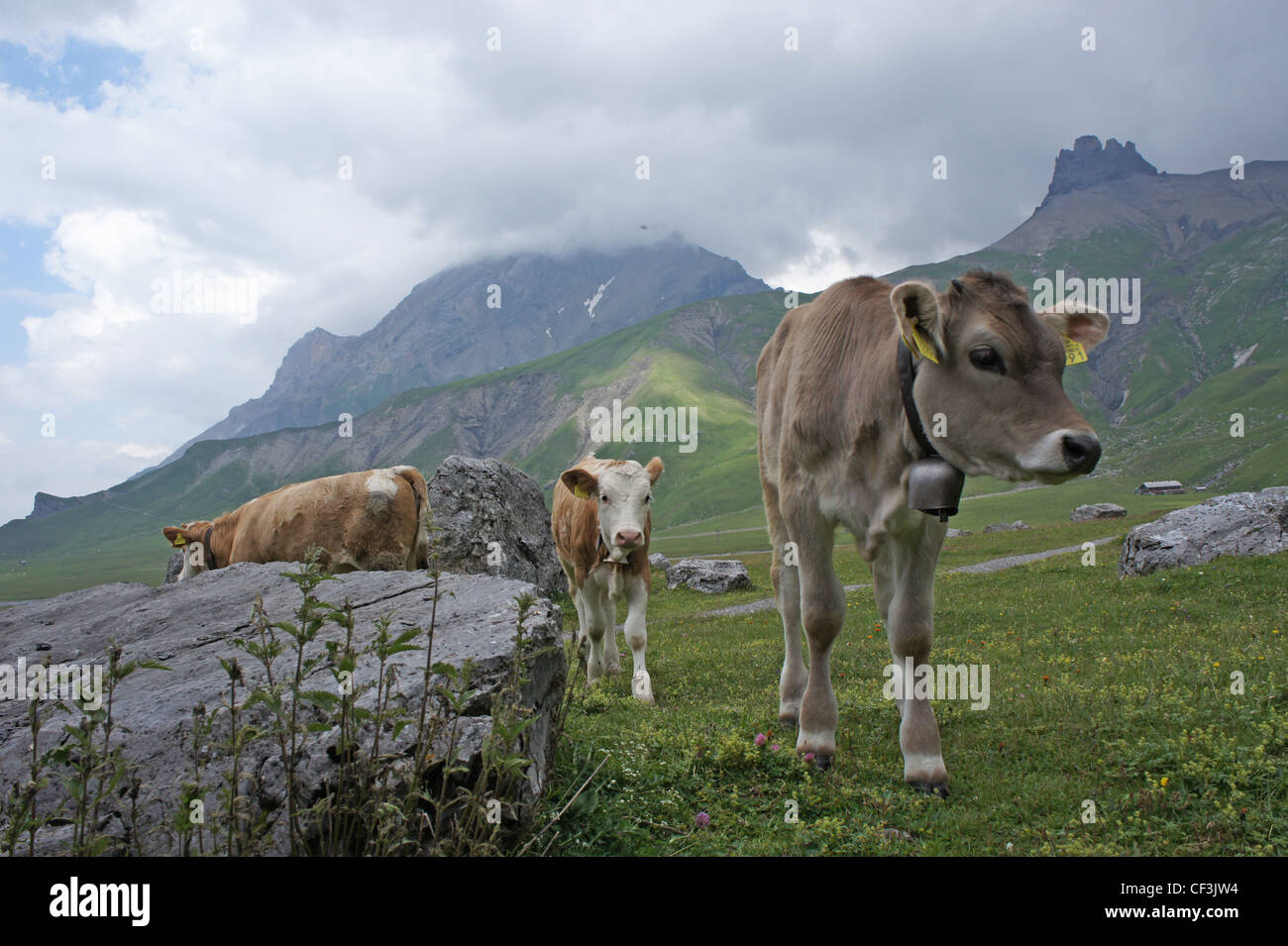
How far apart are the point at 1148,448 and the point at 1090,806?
211m

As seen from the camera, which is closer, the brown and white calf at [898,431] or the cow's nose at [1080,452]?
the cow's nose at [1080,452]

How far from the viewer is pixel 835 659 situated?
1255 cm

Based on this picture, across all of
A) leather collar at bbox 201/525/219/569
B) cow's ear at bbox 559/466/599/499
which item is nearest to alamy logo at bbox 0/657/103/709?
cow's ear at bbox 559/466/599/499

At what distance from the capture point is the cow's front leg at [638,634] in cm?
1099

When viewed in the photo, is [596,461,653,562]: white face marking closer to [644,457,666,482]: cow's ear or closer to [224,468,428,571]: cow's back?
[644,457,666,482]: cow's ear

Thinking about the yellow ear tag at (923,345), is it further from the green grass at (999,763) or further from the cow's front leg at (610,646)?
the cow's front leg at (610,646)

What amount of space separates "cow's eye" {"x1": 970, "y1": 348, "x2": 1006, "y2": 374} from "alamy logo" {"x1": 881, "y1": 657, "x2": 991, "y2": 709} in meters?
2.75

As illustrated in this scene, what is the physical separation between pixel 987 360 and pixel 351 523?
12649 mm

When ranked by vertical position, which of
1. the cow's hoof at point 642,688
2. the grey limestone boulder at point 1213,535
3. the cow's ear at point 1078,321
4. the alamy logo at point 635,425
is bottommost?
the cow's hoof at point 642,688

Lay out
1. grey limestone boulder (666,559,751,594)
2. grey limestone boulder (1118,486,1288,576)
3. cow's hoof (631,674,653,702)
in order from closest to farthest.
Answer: cow's hoof (631,674,653,702), grey limestone boulder (1118,486,1288,576), grey limestone boulder (666,559,751,594)

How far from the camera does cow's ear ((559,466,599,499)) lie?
478 inches

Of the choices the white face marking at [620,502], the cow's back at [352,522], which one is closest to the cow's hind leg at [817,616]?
the white face marking at [620,502]

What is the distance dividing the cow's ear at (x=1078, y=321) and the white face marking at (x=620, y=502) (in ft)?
21.9
